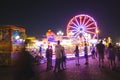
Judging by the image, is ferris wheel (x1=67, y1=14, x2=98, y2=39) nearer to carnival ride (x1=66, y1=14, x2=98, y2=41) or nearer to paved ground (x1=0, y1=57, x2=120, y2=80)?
carnival ride (x1=66, y1=14, x2=98, y2=41)

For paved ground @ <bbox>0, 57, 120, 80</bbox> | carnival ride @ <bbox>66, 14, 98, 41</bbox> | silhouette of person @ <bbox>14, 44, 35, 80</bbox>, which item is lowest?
paved ground @ <bbox>0, 57, 120, 80</bbox>

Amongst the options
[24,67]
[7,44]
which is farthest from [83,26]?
[24,67]

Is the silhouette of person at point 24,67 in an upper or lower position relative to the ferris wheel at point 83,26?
lower

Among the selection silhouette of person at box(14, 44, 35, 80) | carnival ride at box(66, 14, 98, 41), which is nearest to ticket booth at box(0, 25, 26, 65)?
silhouette of person at box(14, 44, 35, 80)

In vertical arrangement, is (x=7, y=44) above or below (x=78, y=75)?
above

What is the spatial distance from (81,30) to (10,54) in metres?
24.1

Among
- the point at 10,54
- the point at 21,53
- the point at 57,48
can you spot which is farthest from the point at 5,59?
the point at 21,53

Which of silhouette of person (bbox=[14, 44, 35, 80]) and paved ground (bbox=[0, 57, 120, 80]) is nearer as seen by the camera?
silhouette of person (bbox=[14, 44, 35, 80])

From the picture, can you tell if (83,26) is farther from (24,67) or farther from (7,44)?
(24,67)

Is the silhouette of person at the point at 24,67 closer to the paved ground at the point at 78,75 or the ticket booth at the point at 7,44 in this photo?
the paved ground at the point at 78,75

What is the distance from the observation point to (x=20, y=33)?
22.6m

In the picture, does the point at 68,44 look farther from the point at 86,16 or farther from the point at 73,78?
the point at 73,78

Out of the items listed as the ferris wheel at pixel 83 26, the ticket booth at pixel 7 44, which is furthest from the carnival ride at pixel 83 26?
the ticket booth at pixel 7 44

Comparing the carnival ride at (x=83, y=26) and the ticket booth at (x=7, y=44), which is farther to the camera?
the carnival ride at (x=83, y=26)
